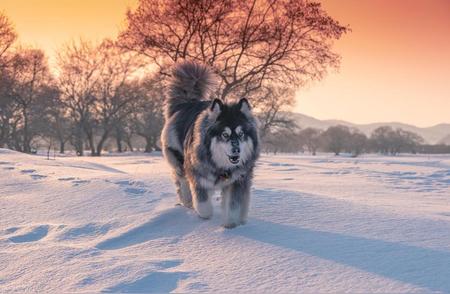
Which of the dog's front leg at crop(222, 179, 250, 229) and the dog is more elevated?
→ the dog

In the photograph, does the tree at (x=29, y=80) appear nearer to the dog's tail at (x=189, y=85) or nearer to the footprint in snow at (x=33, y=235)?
the dog's tail at (x=189, y=85)

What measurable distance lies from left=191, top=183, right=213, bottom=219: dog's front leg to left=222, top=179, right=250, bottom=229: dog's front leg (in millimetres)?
207

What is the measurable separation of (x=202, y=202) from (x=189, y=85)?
282 centimetres

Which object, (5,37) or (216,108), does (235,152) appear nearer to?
(216,108)

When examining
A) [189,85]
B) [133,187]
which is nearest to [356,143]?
[189,85]

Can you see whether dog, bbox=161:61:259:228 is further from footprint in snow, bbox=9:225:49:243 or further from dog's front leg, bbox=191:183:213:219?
footprint in snow, bbox=9:225:49:243

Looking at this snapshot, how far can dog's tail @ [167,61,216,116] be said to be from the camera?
22.6ft

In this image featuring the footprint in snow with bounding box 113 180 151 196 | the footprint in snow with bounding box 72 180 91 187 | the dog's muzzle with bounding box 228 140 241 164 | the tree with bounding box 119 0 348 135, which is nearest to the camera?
the dog's muzzle with bounding box 228 140 241 164

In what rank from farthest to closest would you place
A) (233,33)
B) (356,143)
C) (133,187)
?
(356,143)
(233,33)
(133,187)

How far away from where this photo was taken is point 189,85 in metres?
7.03

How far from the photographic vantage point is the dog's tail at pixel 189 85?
6.90 metres

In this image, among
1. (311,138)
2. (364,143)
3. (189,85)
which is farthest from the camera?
(311,138)

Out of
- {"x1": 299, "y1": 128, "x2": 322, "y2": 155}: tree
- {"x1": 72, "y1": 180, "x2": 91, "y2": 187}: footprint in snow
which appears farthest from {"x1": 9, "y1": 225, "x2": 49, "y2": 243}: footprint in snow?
{"x1": 299, "y1": 128, "x2": 322, "y2": 155}: tree

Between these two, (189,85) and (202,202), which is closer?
(202,202)
